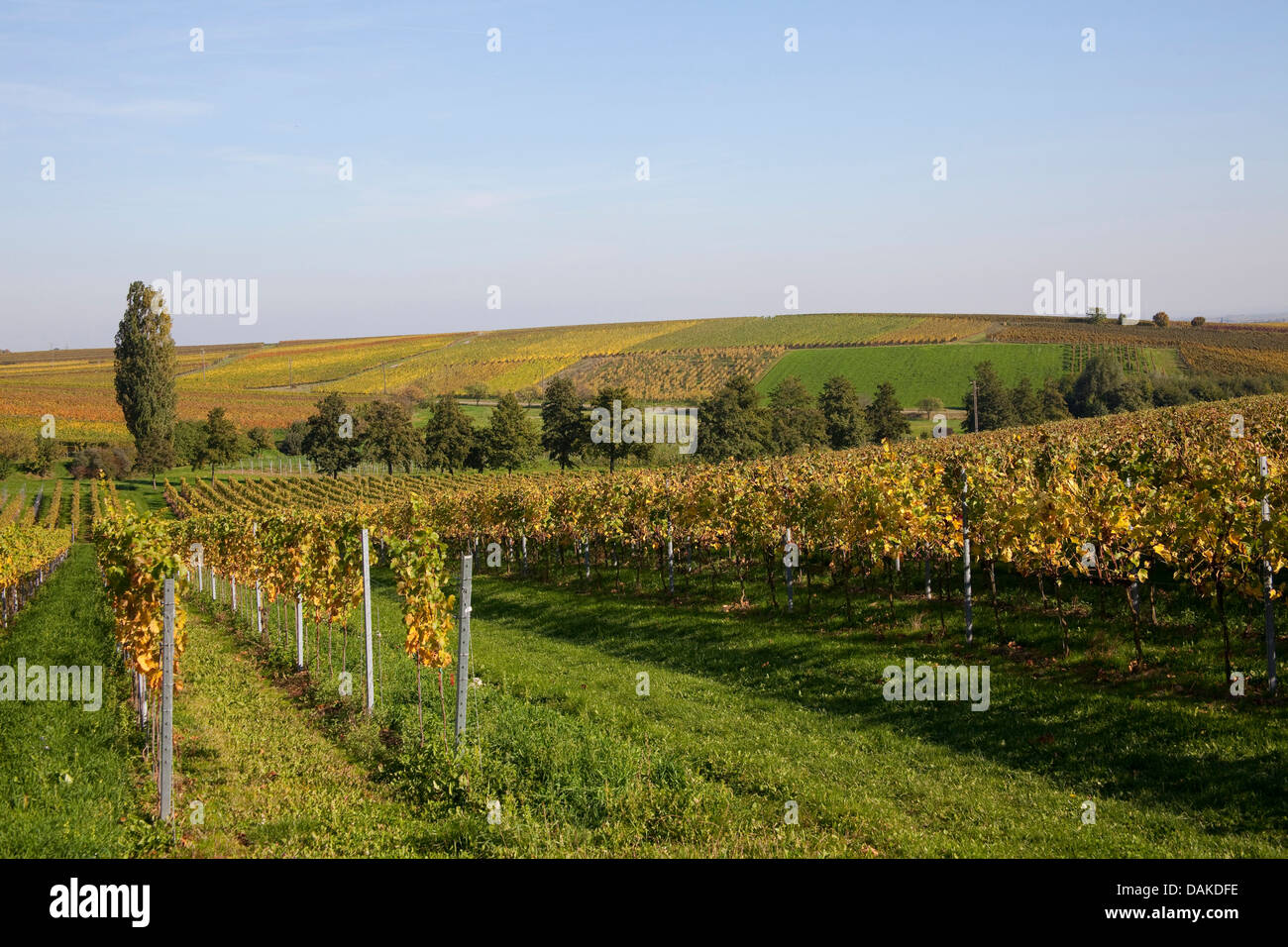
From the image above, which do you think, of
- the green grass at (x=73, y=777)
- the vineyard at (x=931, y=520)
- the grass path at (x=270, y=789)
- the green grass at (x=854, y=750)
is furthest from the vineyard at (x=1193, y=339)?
the green grass at (x=73, y=777)

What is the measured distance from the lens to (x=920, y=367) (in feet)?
356

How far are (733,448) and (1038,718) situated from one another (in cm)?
6108

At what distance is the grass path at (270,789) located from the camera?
7797 millimetres

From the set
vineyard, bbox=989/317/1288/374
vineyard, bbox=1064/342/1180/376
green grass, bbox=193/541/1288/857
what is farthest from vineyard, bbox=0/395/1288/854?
vineyard, bbox=989/317/1288/374

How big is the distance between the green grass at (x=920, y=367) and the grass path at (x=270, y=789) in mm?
88015

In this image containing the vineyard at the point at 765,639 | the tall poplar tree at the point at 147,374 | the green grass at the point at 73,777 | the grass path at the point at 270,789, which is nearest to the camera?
the green grass at the point at 73,777

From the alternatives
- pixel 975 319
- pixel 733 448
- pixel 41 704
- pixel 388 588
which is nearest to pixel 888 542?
pixel 41 704

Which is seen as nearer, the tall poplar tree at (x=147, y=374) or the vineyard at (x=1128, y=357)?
the tall poplar tree at (x=147, y=374)

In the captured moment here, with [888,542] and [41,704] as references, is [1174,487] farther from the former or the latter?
[41,704]

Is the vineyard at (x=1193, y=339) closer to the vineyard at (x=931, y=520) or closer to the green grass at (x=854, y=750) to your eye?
the vineyard at (x=931, y=520)

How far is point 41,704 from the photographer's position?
11320mm

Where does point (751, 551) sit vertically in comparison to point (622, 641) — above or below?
above

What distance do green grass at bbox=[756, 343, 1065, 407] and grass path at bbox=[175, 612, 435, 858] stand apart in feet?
289

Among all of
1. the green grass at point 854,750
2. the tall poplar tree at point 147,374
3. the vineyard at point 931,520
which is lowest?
the green grass at point 854,750
